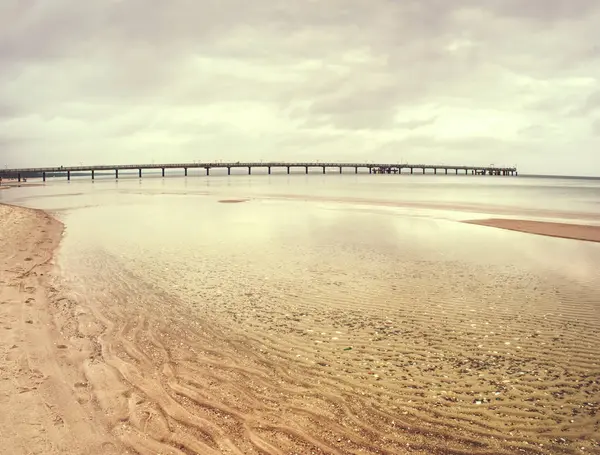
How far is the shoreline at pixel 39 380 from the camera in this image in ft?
17.9

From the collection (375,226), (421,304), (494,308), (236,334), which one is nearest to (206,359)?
(236,334)

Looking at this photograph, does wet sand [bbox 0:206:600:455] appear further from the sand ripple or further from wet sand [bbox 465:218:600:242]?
wet sand [bbox 465:218:600:242]

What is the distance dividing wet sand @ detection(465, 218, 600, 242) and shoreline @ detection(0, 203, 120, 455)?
1153 inches

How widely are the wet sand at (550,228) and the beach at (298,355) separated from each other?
36.2 feet

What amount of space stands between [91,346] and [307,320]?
5112mm

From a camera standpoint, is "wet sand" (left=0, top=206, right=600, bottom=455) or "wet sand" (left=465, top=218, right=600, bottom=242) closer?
"wet sand" (left=0, top=206, right=600, bottom=455)

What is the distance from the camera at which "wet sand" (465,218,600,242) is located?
90.5ft

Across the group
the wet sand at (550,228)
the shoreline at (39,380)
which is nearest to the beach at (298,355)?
the shoreline at (39,380)

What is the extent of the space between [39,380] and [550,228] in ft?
113

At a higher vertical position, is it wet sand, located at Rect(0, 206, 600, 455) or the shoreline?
the shoreline

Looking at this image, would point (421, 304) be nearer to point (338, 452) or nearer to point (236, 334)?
point (236, 334)

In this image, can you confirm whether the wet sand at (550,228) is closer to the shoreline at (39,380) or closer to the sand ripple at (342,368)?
the sand ripple at (342,368)

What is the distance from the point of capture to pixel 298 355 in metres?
8.44

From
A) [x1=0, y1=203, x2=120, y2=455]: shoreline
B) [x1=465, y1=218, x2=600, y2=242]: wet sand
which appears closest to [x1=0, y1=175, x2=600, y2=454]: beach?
[x1=0, y1=203, x2=120, y2=455]: shoreline
